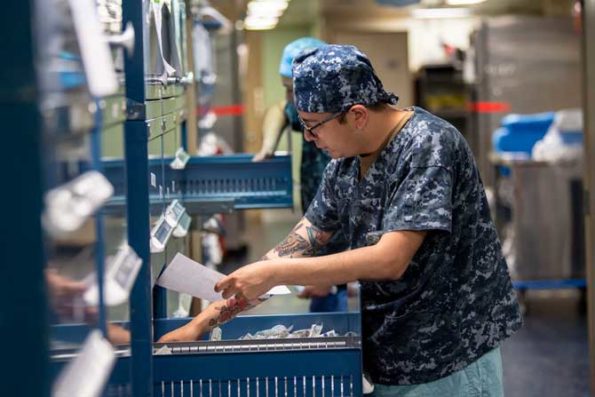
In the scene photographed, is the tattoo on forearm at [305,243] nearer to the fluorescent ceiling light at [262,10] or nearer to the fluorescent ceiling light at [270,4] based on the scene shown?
the fluorescent ceiling light at [270,4]

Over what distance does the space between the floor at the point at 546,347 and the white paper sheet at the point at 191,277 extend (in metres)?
2.49

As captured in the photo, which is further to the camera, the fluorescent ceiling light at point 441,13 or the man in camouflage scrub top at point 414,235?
the fluorescent ceiling light at point 441,13

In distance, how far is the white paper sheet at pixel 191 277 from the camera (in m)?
2.43

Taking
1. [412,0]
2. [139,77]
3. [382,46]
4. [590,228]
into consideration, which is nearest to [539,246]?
[412,0]

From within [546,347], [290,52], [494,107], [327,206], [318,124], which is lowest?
[546,347]

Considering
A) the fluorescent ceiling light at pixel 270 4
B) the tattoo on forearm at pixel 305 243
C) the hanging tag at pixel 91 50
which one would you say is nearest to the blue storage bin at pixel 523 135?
the fluorescent ceiling light at pixel 270 4

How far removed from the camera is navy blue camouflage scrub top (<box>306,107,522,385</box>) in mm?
2330

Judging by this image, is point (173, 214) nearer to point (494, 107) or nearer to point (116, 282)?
point (116, 282)

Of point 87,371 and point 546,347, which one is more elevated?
point 87,371

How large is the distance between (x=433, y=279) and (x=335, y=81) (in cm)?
49

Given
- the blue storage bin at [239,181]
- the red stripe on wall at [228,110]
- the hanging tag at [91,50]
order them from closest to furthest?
the hanging tag at [91,50], the blue storage bin at [239,181], the red stripe on wall at [228,110]

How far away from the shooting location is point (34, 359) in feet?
3.83

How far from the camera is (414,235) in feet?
7.43

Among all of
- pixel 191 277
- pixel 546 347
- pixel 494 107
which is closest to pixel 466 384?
pixel 191 277
